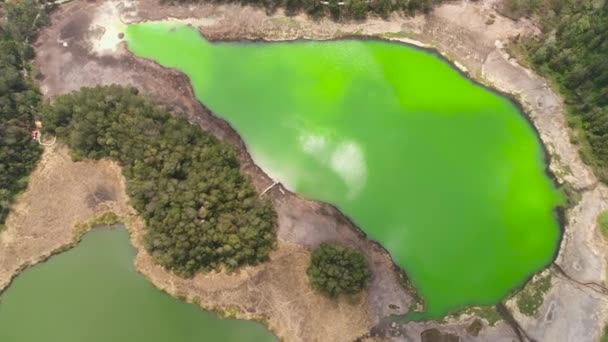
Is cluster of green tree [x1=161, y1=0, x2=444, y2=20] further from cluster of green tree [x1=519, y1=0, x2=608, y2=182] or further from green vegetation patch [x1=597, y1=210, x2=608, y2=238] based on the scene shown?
green vegetation patch [x1=597, y1=210, x2=608, y2=238]

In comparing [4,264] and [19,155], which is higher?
[19,155]

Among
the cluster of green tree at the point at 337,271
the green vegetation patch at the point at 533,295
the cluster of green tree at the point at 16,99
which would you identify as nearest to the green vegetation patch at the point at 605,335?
the green vegetation patch at the point at 533,295

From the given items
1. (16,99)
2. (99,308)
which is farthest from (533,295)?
(16,99)

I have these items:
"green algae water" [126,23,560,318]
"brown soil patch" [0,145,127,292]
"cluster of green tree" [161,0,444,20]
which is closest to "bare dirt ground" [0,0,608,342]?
"brown soil patch" [0,145,127,292]

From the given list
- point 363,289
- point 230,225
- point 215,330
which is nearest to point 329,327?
point 363,289

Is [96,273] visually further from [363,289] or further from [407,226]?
[407,226]

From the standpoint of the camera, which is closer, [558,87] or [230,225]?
[230,225]

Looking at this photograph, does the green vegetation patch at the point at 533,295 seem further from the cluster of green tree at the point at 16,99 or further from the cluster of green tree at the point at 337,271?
the cluster of green tree at the point at 16,99
